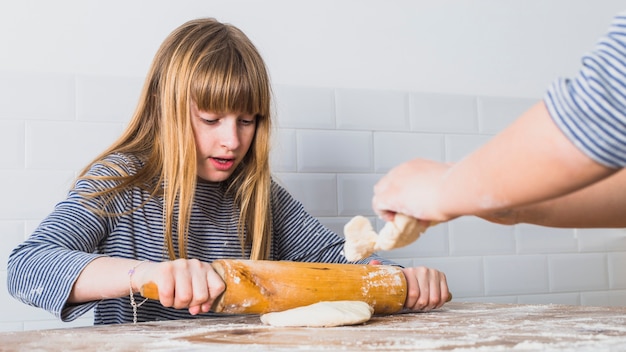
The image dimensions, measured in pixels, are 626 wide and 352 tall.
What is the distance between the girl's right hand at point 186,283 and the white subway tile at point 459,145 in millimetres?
1048

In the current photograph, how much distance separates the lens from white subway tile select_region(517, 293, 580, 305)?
6.39 ft

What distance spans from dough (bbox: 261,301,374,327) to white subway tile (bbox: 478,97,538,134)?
1087 millimetres

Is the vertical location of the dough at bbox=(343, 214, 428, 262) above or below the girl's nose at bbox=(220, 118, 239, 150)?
below

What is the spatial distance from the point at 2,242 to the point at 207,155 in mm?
488

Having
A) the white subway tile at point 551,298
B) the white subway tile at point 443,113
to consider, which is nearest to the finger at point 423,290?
the white subway tile at point 443,113

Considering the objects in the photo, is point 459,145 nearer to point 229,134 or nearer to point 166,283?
point 229,134

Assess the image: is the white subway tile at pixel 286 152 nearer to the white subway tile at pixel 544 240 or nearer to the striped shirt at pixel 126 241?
the striped shirt at pixel 126 241

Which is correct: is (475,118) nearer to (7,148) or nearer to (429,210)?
(7,148)

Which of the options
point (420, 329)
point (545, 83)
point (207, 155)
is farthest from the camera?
point (545, 83)

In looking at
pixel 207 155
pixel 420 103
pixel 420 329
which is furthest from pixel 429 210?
pixel 420 103

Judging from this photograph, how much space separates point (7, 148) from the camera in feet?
4.89

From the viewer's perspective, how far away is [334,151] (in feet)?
5.78

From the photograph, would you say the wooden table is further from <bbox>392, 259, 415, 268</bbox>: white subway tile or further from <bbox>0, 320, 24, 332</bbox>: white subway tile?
<bbox>392, 259, 415, 268</bbox>: white subway tile

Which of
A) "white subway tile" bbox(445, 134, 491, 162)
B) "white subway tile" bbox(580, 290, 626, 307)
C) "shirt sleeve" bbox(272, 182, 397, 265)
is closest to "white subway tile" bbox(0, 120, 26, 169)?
"shirt sleeve" bbox(272, 182, 397, 265)
